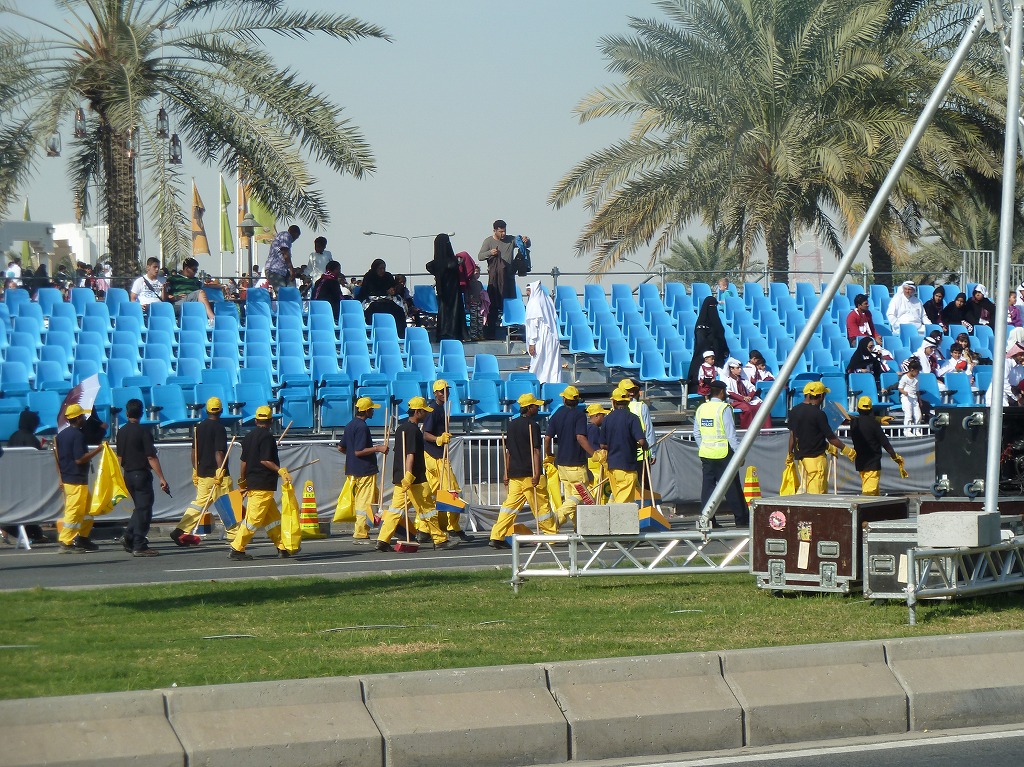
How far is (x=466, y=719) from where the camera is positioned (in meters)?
7.10

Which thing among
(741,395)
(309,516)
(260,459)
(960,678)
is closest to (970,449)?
(960,678)

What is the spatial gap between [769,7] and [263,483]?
58.9ft

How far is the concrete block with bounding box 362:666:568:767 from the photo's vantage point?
22.9ft

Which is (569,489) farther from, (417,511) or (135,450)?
(135,450)

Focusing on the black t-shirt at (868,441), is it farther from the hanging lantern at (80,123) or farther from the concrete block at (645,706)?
the hanging lantern at (80,123)

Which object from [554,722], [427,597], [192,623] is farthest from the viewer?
[427,597]

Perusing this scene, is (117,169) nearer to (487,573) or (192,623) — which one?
(487,573)

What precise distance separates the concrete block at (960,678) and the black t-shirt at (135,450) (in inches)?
417

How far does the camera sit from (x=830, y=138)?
2869 cm

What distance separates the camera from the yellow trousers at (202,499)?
17266 mm

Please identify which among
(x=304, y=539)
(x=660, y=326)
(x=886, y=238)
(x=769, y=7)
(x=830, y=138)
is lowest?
(x=304, y=539)

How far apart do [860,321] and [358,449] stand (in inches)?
476

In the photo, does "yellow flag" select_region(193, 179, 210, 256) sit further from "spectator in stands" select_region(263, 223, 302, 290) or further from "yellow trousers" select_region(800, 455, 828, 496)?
"yellow trousers" select_region(800, 455, 828, 496)

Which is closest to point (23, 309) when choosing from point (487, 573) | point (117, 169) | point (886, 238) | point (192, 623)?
point (117, 169)
